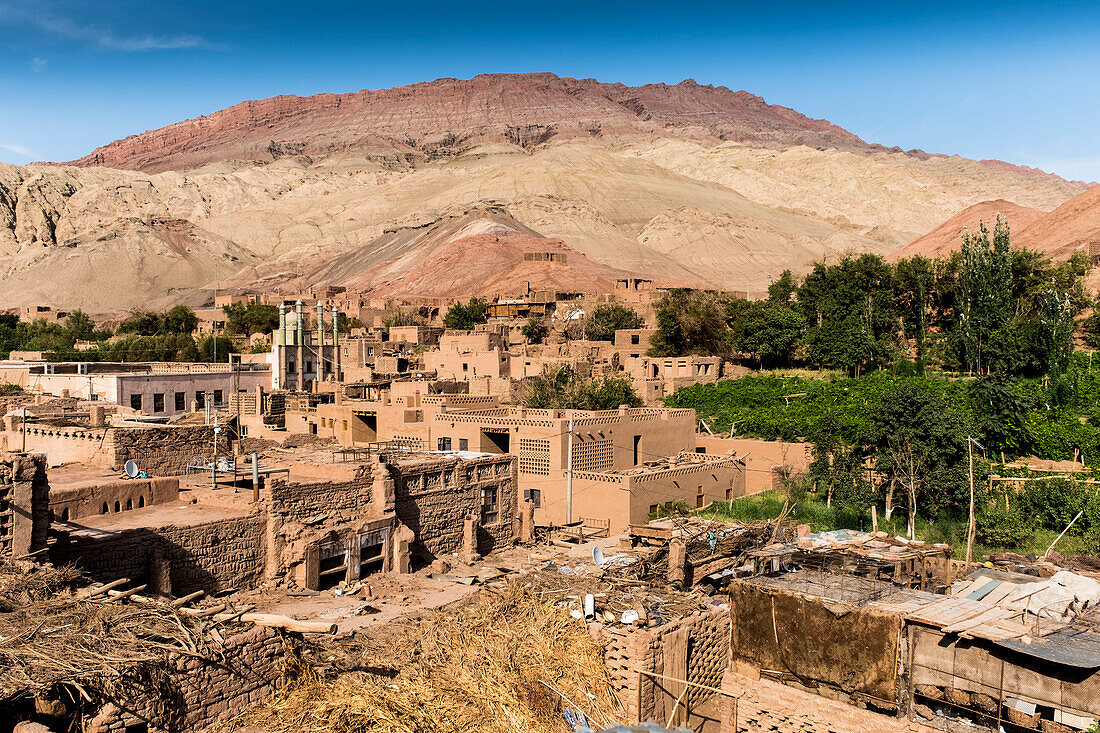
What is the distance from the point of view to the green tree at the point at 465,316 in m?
54.4

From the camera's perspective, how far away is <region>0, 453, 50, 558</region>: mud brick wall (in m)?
9.83

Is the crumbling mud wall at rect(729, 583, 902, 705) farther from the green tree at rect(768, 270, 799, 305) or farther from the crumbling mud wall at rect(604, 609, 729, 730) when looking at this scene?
the green tree at rect(768, 270, 799, 305)

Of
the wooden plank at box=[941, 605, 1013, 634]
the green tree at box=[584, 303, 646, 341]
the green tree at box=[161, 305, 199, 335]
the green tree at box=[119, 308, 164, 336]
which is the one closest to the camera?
the wooden plank at box=[941, 605, 1013, 634]

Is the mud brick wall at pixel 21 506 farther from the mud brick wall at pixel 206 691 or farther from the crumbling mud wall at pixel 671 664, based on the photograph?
the crumbling mud wall at pixel 671 664

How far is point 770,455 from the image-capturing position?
88.4 feet

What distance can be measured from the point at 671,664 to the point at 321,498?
568cm

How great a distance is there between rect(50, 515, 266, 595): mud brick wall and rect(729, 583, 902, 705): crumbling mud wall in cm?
604

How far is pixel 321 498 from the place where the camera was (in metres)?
13.8

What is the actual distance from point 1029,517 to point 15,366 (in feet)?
97.3

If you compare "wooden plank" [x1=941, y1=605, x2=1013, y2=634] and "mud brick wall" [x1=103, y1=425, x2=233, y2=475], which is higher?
"mud brick wall" [x1=103, y1=425, x2=233, y2=475]

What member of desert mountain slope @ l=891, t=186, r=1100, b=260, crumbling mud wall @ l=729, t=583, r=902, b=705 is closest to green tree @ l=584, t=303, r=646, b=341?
desert mountain slope @ l=891, t=186, r=1100, b=260

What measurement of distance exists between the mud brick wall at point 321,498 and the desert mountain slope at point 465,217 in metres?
54.4

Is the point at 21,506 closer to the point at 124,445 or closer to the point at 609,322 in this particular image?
the point at 124,445

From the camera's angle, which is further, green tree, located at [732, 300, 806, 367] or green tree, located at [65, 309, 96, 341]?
green tree, located at [65, 309, 96, 341]
